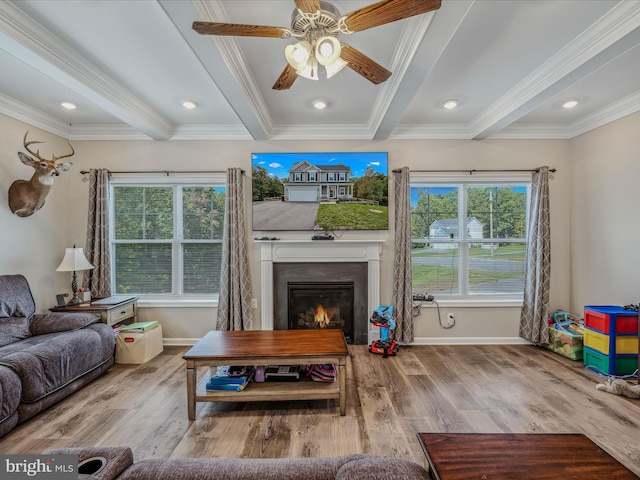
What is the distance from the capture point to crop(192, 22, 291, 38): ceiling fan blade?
1494mm

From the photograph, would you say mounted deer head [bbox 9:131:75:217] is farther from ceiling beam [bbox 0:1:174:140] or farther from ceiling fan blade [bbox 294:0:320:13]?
ceiling fan blade [bbox 294:0:320:13]

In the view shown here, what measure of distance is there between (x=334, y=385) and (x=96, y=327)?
7.93ft

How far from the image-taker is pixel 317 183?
389 cm

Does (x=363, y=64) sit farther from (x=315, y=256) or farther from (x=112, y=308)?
(x=112, y=308)

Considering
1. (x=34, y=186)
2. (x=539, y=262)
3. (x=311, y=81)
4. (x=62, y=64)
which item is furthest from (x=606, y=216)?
(x=34, y=186)

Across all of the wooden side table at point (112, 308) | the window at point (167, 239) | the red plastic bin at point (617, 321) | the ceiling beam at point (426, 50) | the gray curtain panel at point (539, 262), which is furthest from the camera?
the window at point (167, 239)

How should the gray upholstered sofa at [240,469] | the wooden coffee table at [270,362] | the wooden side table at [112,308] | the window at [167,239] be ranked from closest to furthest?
1. the gray upholstered sofa at [240,469]
2. the wooden coffee table at [270,362]
3. the wooden side table at [112,308]
4. the window at [167,239]

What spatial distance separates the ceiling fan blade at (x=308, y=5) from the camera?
1444 mm

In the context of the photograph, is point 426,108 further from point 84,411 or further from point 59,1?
point 84,411

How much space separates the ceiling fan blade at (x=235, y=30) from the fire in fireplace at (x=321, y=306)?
2808 millimetres

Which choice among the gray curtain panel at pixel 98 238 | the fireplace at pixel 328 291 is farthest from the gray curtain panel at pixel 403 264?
the gray curtain panel at pixel 98 238

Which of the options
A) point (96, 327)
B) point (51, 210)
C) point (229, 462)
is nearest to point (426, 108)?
point (229, 462)

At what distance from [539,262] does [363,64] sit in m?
3.29

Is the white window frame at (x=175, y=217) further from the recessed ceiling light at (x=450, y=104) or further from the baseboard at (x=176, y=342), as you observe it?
the recessed ceiling light at (x=450, y=104)
